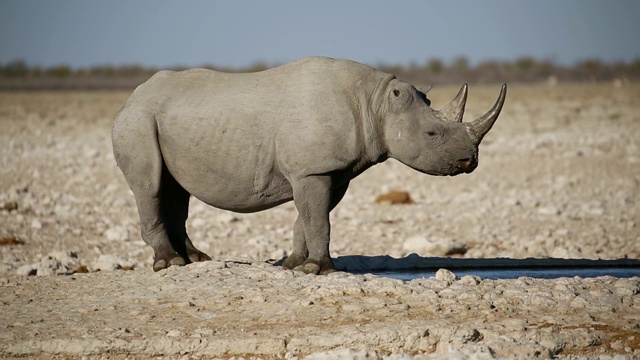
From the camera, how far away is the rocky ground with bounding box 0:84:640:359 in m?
7.75

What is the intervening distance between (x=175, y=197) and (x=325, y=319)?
2.74 m

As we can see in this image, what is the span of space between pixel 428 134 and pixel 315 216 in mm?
1221

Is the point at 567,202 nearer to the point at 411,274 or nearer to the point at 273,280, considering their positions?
the point at 411,274

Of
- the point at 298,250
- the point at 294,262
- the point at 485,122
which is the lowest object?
the point at 294,262

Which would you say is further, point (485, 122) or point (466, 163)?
point (466, 163)

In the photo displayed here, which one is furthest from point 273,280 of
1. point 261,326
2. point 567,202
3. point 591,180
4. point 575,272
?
point 591,180

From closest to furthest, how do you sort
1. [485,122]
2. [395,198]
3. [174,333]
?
1. [174,333]
2. [485,122]
3. [395,198]

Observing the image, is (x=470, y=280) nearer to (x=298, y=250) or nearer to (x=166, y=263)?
(x=298, y=250)

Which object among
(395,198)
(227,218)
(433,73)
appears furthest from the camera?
(433,73)

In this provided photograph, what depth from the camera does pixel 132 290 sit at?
9094 millimetres

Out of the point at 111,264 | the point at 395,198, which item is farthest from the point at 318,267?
the point at 395,198

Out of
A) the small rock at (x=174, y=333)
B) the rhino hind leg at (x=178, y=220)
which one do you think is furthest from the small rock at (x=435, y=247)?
the small rock at (x=174, y=333)

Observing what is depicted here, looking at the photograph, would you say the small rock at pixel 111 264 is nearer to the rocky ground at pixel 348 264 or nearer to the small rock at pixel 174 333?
the rocky ground at pixel 348 264

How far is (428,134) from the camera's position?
9.34 meters
